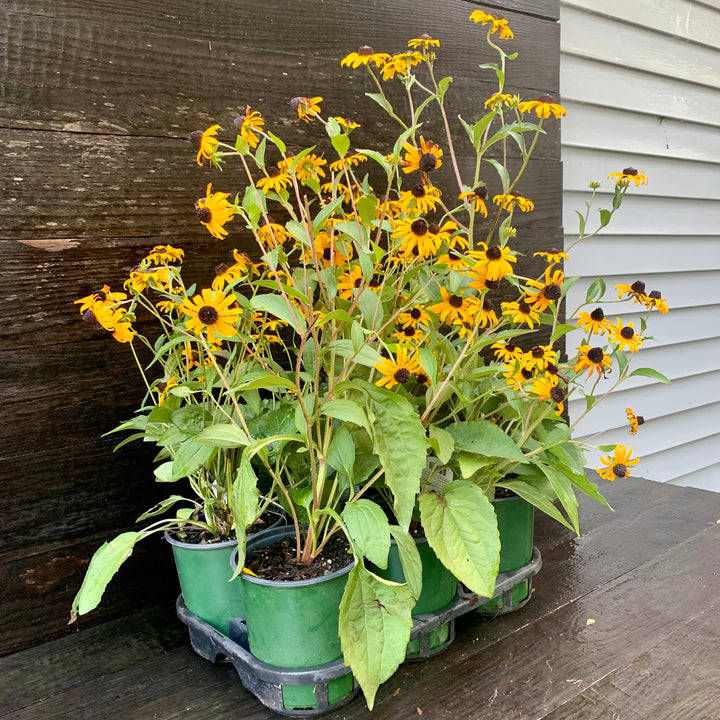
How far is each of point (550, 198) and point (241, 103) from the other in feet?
2.35

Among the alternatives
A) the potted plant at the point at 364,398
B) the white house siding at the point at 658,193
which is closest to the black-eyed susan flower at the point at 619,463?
the potted plant at the point at 364,398

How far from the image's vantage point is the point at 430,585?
2.33ft

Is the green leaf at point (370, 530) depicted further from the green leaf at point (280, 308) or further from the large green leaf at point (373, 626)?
the green leaf at point (280, 308)

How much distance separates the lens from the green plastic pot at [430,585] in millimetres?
687

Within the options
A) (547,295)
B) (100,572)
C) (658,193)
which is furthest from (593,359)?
(658,193)

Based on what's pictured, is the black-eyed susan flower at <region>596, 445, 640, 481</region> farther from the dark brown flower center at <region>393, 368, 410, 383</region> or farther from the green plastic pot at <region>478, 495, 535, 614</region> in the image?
the dark brown flower center at <region>393, 368, 410, 383</region>

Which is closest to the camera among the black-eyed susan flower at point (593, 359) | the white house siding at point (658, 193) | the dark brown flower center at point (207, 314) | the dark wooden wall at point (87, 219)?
the dark brown flower center at point (207, 314)

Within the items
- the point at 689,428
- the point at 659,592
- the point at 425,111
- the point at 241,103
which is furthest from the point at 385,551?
the point at 689,428

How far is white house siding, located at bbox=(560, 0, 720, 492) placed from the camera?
162 cm

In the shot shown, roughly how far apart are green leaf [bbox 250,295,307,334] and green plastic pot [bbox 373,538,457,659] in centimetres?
28

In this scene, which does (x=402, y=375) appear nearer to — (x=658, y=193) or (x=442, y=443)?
(x=442, y=443)

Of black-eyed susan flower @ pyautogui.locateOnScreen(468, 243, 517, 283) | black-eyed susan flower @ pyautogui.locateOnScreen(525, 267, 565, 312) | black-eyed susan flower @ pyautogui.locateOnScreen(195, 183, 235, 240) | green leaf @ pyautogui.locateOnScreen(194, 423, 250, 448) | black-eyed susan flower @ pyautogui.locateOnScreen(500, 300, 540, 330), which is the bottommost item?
green leaf @ pyautogui.locateOnScreen(194, 423, 250, 448)

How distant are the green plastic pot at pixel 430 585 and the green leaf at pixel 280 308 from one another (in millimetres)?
277

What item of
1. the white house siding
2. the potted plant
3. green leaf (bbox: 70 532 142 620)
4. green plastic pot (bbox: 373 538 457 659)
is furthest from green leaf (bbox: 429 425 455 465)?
the white house siding
